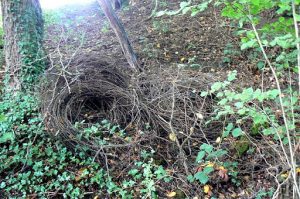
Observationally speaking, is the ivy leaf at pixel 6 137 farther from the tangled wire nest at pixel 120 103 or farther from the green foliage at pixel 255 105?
the green foliage at pixel 255 105

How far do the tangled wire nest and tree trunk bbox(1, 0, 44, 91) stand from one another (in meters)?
0.42

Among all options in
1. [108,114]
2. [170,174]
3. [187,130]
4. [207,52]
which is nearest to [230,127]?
[187,130]

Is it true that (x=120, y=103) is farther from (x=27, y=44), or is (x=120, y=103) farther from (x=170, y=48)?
(x=170, y=48)

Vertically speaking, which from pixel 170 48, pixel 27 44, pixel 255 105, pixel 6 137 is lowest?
pixel 170 48

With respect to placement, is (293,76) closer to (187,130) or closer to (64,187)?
(187,130)

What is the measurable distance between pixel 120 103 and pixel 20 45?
200 centimetres

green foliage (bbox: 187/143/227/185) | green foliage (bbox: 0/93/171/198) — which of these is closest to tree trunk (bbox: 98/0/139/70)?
green foliage (bbox: 0/93/171/198)

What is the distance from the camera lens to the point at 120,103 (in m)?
4.54

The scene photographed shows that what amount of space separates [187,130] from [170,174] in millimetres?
716

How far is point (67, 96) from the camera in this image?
176 inches

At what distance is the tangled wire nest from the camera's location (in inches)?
155

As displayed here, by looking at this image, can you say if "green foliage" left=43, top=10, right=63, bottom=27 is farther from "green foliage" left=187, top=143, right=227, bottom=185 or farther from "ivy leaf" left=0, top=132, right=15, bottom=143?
"green foliage" left=187, top=143, right=227, bottom=185

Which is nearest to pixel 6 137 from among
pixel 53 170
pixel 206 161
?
pixel 53 170

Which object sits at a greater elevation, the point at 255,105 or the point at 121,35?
the point at 121,35
